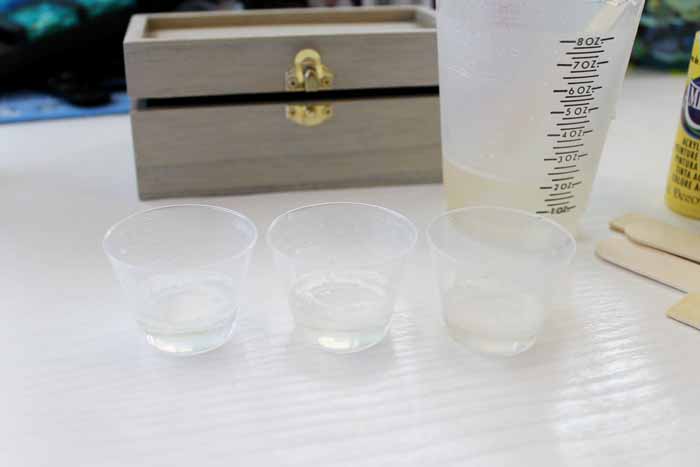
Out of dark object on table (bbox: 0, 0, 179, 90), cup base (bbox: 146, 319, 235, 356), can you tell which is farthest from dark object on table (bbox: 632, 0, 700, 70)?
cup base (bbox: 146, 319, 235, 356)

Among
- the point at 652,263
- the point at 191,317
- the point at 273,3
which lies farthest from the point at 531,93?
the point at 273,3

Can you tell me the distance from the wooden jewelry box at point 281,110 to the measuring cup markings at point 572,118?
15 cm

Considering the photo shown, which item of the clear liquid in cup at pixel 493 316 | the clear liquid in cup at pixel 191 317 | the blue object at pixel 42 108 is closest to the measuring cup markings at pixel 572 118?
the clear liquid in cup at pixel 493 316

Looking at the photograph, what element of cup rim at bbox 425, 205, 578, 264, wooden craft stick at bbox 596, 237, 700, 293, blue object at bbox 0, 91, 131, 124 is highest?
cup rim at bbox 425, 205, 578, 264

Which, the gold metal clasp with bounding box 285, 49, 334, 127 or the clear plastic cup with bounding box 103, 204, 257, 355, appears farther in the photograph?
the gold metal clasp with bounding box 285, 49, 334, 127

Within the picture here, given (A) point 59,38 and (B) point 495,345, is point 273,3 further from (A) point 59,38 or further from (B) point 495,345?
(B) point 495,345

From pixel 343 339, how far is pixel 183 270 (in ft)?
0.33

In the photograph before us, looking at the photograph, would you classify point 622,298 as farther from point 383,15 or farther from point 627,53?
point 383,15

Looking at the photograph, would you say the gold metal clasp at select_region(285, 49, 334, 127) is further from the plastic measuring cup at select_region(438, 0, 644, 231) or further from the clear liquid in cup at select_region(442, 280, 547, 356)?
the clear liquid in cup at select_region(442, 280, 547, 356)

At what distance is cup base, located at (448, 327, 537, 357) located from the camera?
401mm

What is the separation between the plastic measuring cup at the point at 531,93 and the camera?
0.44 m

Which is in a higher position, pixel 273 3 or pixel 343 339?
pixel 273 3

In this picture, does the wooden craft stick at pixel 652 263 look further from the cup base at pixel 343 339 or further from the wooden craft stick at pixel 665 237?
the cup base at pixel 343 339

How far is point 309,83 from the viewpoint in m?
0.57
